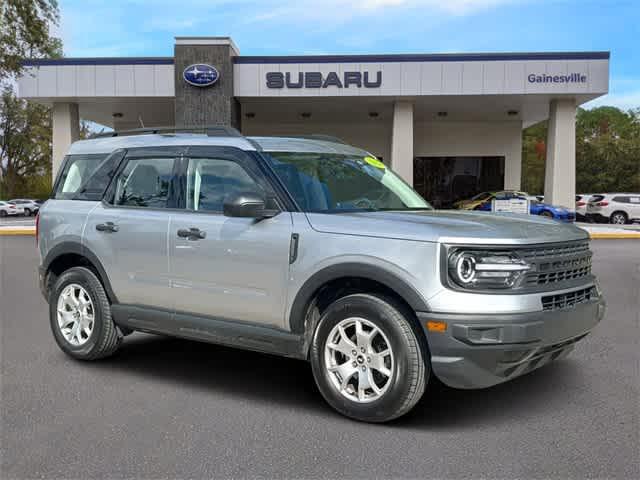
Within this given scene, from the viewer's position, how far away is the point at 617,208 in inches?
1313

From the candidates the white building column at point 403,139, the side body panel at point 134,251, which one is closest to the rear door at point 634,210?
the white building column at point 403,139

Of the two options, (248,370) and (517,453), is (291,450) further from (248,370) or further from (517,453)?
(248,370)

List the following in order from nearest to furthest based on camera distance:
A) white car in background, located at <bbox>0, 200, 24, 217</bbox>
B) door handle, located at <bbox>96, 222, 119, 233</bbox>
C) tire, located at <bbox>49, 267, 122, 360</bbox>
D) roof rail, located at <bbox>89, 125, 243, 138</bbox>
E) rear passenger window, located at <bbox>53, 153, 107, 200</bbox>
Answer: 1. roof rail, located at <bbox>89, 125, 243, 138</bbox>
2. door handle, located at <bbox>96, 222, 119, 233</bbox>
3. tire, located at <bbox>49, 267, 122, 360</bbox>
4. rear passenger window, located at <bbox>53, 153, 107, 200</bbox>
5. white car in background, located at <bbox>0, 200, 24, 217</bbox>

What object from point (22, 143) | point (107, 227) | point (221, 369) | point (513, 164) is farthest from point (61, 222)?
point (22, 143)

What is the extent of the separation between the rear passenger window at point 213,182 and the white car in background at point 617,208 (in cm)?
3222

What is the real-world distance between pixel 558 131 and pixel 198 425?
24.8 m

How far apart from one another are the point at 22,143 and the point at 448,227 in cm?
6382

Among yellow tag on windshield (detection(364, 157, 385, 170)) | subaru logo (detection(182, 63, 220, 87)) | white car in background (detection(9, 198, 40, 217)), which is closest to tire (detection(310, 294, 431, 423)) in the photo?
yellow tag on windshield (detection(364, 157, 385, 170))

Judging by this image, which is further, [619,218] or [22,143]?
[22,143]

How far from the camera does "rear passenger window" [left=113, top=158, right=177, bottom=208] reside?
5.49 meters

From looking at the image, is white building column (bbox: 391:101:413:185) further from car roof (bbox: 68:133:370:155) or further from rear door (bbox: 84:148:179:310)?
rear door (bbox: 84:148:179:310)

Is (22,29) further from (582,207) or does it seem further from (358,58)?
(582,207)

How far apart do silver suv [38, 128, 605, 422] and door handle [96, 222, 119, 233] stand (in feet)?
0.06

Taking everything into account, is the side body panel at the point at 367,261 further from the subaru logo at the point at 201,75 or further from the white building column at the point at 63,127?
the white building column at the point at 63,127
